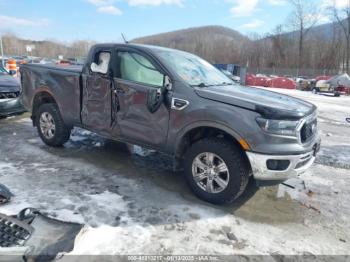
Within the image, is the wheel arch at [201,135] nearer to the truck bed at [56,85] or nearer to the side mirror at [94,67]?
the side mirror at [94,67]

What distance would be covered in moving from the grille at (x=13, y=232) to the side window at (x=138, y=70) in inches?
87.1

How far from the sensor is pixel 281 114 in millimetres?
3215

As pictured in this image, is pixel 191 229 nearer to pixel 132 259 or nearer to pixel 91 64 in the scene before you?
pixel 132 259

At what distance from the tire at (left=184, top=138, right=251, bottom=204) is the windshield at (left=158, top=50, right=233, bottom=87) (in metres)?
0.86

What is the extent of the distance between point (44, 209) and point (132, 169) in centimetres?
161

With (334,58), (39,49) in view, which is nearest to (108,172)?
(334,58)

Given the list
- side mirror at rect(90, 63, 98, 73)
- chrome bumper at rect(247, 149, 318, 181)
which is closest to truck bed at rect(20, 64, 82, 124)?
side mirror at rect(90, 63, 98, 73)

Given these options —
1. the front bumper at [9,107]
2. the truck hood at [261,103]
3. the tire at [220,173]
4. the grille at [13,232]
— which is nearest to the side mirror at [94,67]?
the truck hood at [261,103]

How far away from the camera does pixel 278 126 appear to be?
3.23 metres

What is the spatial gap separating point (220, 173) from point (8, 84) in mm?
6205

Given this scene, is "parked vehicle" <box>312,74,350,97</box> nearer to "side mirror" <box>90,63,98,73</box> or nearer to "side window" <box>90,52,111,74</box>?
"side window" <box>90,52,111,74</box>

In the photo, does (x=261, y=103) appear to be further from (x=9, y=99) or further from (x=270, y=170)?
(x=9, y=99)

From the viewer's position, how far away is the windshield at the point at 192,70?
4.03 m

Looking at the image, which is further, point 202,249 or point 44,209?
point 44,209
